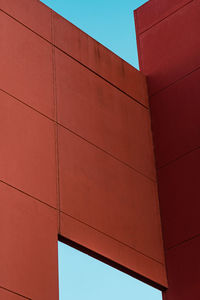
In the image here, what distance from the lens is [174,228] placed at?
14781 millimetres

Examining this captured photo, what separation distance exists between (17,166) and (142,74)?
19.5 ft

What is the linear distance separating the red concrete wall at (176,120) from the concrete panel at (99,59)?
509 millimetres

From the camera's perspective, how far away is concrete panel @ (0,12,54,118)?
13391mm

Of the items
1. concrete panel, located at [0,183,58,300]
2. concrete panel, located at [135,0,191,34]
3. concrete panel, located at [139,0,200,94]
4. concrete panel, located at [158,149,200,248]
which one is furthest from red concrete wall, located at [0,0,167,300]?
concrete panel, located at [135,0,191,34]

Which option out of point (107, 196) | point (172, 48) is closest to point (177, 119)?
point (172, 48)

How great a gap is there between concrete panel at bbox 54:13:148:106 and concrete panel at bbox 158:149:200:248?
2126 mm

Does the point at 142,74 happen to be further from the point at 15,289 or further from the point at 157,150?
the point at 15,289

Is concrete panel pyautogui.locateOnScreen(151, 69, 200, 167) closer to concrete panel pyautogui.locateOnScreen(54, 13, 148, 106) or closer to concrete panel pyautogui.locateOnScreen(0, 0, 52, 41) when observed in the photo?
concrete panel pyautogui.locateOnScreen(54, 13, 148, 106)

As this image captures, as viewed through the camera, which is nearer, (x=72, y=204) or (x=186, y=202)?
(x=72, y=204)

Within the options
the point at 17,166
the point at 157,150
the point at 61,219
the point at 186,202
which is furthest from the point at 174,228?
the point at 17,166

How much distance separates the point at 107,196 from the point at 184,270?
215cm

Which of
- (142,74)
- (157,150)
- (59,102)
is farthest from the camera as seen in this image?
(142,74)

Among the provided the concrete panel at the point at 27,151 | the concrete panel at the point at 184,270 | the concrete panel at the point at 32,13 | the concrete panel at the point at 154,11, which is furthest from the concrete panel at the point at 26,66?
the concrete panel at the point at 154,11

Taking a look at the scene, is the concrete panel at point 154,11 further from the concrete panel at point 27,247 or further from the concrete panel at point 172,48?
the concrete panel at point 27,247
